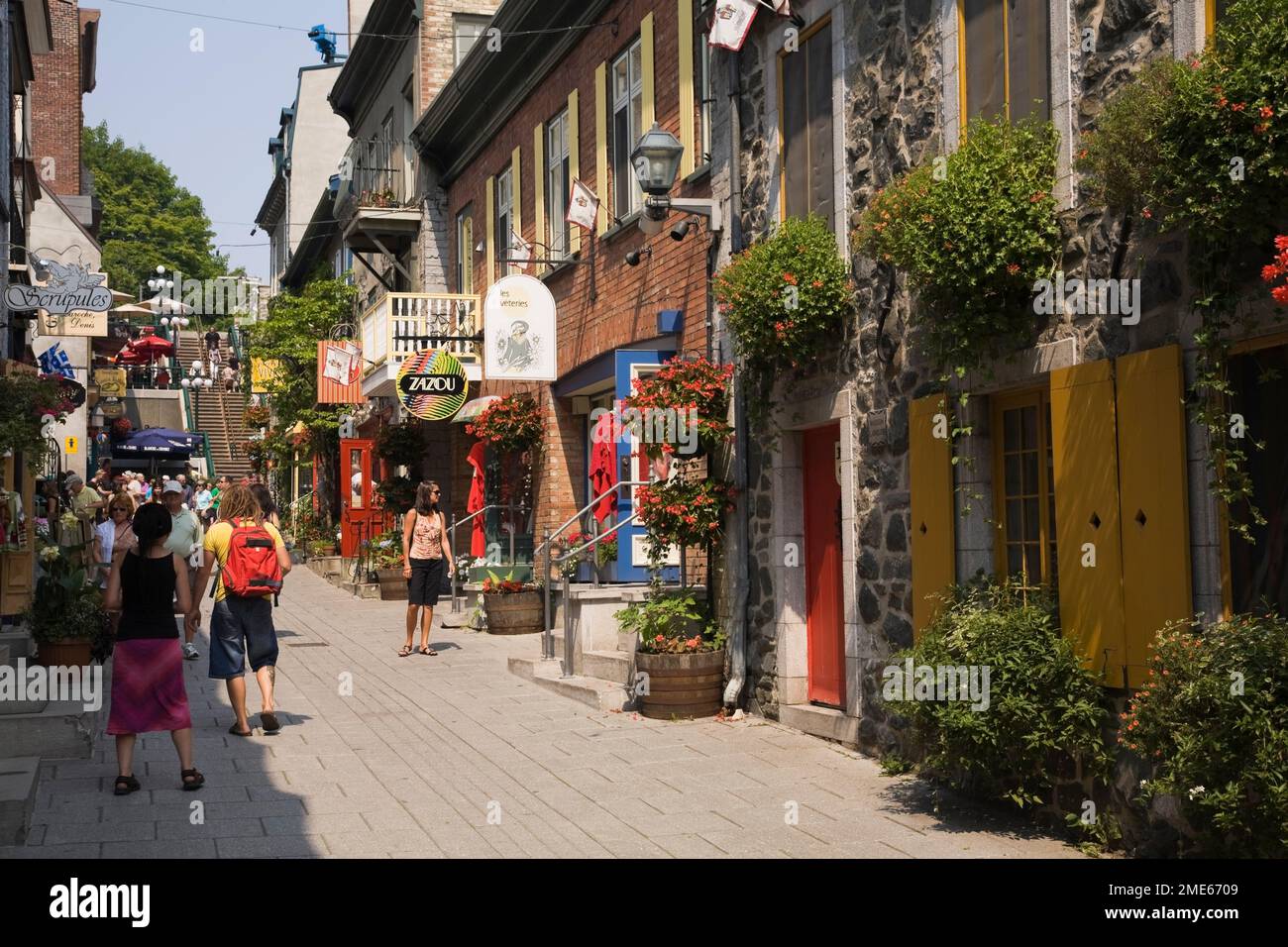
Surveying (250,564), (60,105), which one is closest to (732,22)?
(250,564)

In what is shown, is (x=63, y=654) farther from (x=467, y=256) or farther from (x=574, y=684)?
(x=467, y=256)

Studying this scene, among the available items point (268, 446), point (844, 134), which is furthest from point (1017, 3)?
point (268, 446)

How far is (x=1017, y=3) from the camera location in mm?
7809

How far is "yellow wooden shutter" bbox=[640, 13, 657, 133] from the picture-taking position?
14094 mm

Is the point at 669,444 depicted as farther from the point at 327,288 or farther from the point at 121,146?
the point at 121,146

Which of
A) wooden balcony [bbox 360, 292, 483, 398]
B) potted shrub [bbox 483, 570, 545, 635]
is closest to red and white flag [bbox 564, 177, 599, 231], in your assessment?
potted shrub [bbox 483, 570, 545, 635]

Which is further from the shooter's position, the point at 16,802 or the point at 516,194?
the point at 516,194

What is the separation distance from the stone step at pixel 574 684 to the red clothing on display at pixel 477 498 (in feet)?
19.0

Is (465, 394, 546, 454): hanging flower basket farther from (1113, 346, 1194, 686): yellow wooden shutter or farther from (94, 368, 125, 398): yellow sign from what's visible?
(94, 368, 125, 398): yellow sign

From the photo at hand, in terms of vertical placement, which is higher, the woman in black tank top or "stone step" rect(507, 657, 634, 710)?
the woman in black tank top

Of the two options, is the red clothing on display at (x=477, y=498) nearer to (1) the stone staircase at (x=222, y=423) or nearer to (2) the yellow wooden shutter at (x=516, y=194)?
(2) the yellow wooden shutter at (x=516, y=194)

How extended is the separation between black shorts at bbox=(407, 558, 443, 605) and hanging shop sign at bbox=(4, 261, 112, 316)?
4.42m

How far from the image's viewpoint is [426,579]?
48.6 feet

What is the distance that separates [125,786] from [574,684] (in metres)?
4.61
